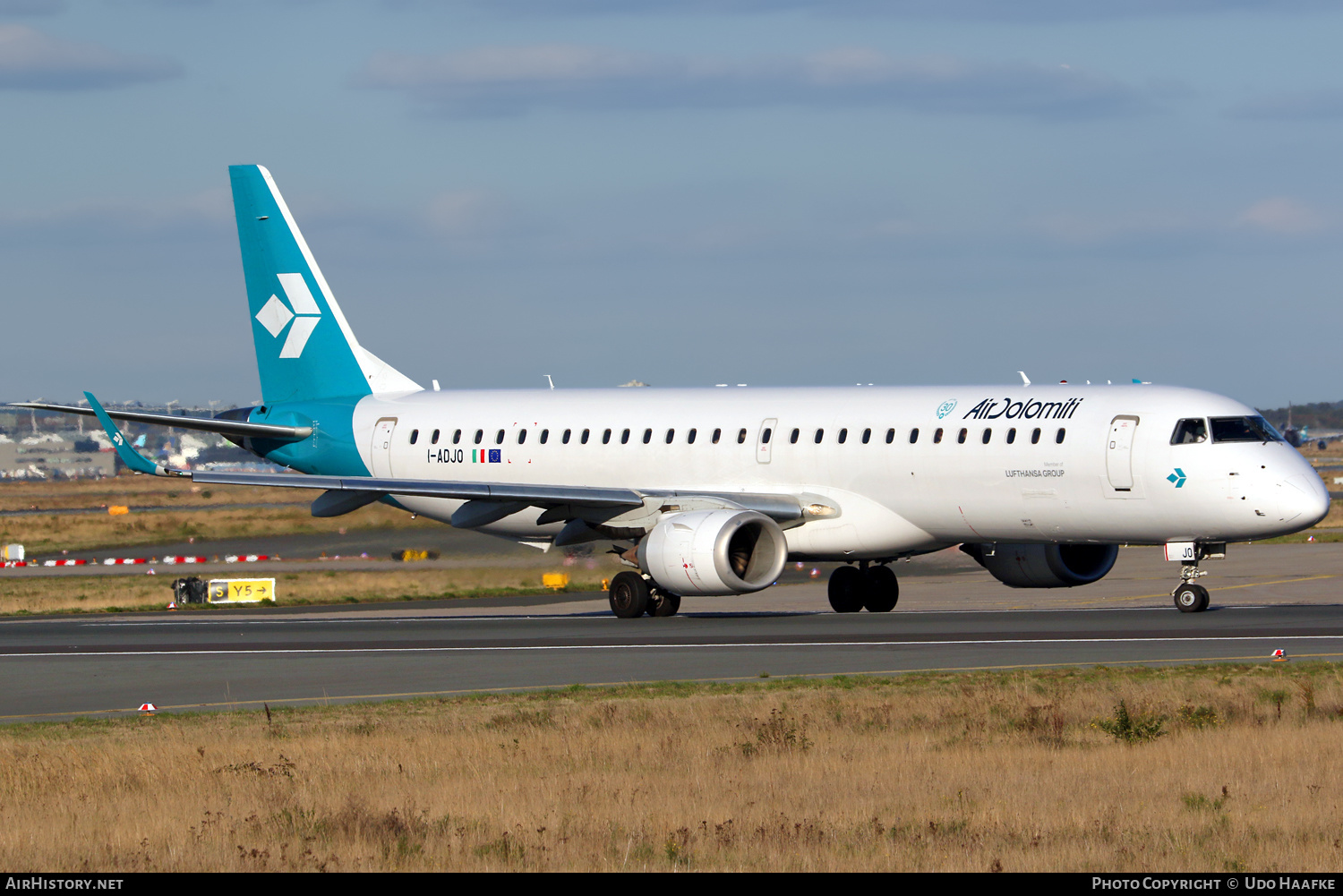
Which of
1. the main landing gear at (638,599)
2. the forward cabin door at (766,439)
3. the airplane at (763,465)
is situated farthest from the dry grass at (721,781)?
the forward cabin door at (766,439)

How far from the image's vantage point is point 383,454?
140ft

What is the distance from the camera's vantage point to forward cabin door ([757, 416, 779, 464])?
37125 mm

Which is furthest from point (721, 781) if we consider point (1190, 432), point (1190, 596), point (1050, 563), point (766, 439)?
point (1050, 563)

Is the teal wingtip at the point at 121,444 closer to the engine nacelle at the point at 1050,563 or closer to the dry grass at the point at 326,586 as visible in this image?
the dry grass at the point at 326,586

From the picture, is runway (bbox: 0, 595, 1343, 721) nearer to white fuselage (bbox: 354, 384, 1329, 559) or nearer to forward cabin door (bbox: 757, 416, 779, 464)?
white fuselage (bbox: 354, 384, 1329, 559)

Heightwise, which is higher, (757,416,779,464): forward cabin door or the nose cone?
(757,416,779,464): forward cabin door

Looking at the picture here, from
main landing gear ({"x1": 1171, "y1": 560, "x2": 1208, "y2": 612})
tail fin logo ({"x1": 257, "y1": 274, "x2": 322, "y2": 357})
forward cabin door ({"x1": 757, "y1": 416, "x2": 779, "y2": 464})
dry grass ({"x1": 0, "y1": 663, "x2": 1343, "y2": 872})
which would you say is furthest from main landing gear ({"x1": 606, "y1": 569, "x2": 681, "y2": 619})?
dry grass ({"x1": 0, "y1": 663, "x2": 1343, "y2": 872})

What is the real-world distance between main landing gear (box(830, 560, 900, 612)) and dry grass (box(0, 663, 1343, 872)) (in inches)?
637

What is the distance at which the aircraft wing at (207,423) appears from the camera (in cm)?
3759

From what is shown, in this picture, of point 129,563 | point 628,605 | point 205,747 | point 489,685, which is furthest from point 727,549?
point 129,563

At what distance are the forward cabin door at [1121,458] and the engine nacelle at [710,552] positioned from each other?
648 cm

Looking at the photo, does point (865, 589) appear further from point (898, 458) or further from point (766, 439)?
point (898, 458)

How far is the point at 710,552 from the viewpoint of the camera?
111 ft

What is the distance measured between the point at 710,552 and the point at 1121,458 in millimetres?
7861
